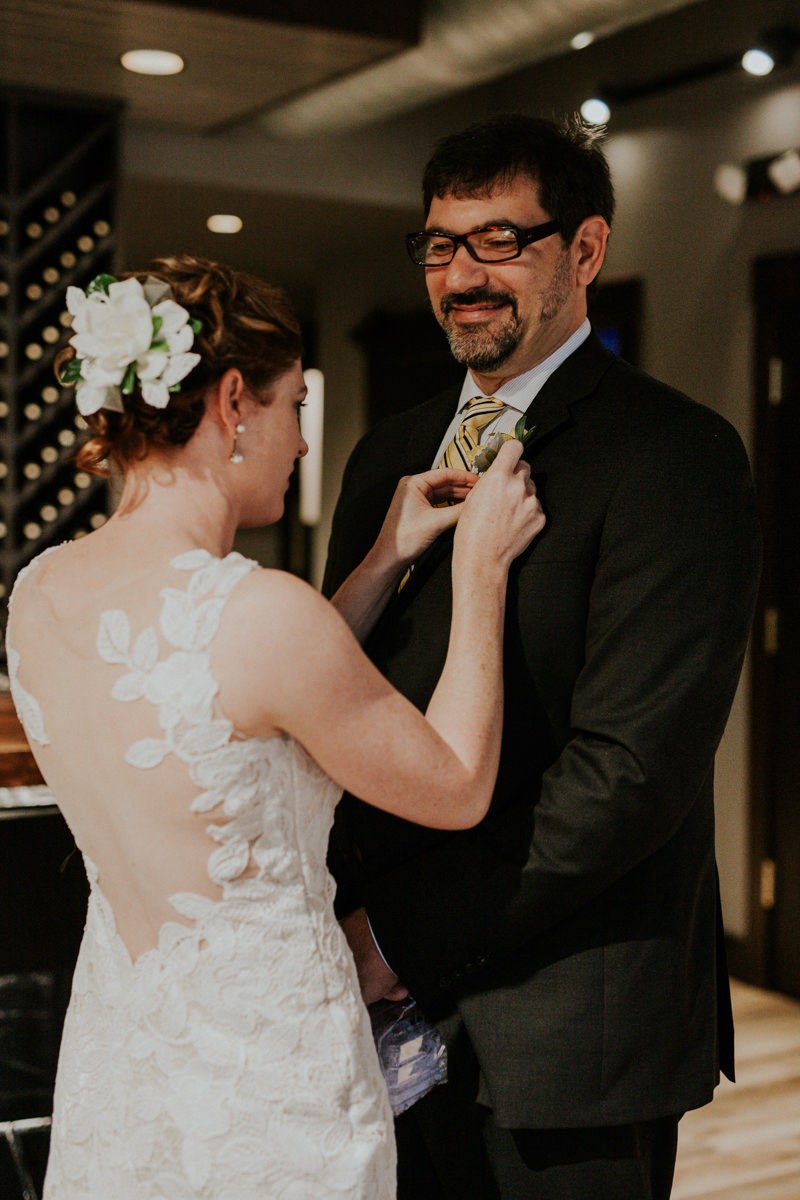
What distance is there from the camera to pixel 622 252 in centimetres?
568

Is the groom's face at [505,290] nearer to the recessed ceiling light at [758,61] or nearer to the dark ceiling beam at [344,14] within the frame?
the dark ceiling beam at [344,14]

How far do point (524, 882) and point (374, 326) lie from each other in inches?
235

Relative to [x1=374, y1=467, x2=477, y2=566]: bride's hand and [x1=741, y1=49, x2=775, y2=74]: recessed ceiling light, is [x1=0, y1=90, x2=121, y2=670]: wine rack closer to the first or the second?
[x1=741, y1=49, x2=775, y2=74]: recessed ceiling light

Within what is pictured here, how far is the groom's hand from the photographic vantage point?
1.70 m

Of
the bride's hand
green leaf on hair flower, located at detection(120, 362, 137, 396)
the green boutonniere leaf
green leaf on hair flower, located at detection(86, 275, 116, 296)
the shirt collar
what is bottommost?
the bride's hand

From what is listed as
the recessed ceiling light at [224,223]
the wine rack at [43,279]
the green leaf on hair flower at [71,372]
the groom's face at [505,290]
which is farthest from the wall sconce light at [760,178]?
the green leaf on hair flower at [71,372]

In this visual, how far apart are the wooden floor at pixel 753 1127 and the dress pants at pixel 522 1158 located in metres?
1.88

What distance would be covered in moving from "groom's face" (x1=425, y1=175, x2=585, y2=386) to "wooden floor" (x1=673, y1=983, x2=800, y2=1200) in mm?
2516

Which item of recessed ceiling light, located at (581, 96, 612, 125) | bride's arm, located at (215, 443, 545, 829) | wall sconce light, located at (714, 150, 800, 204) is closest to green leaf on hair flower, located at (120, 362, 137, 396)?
bride's arm, located at (215, 443, 545, 829)

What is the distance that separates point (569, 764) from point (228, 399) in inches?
22.4

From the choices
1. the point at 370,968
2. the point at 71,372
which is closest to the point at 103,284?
the point at 71,372

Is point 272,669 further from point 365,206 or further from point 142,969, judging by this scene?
point 365,206

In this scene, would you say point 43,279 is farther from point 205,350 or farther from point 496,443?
point 205,350

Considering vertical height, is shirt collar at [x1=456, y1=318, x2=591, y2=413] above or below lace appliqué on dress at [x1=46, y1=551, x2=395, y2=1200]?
above
